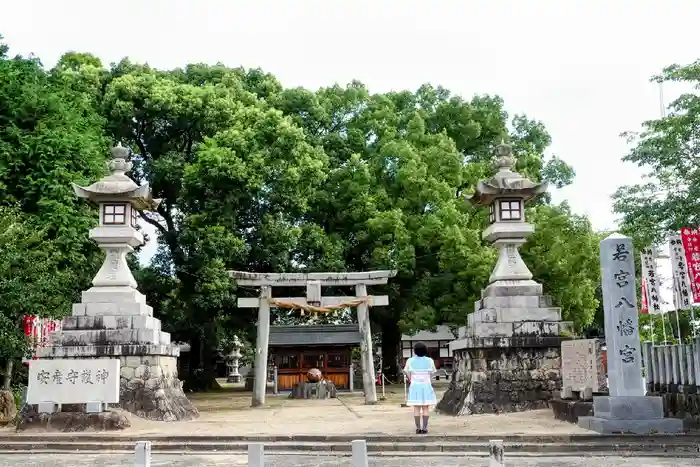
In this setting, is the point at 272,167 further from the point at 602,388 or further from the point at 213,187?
the point at 602,388

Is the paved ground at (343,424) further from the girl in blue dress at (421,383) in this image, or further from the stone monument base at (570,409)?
the girl in blue dress at (421,383)

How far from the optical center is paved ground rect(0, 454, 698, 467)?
921 cm

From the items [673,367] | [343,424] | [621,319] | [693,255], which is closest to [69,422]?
[343,424]

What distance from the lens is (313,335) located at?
31188 millimetres

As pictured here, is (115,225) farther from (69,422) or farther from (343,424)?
(343,424)

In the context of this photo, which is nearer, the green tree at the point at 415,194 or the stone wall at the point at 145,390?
the stone wall at the point at 145,390

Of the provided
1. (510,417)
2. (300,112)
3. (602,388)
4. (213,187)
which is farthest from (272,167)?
(602,388)

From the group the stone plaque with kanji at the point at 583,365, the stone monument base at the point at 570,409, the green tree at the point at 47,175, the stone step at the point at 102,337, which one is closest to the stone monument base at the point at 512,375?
the stone monument base at the point at 570,409

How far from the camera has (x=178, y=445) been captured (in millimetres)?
11492

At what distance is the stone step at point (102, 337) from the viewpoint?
15.0 meters

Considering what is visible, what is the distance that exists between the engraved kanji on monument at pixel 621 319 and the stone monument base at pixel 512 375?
3.54 meters

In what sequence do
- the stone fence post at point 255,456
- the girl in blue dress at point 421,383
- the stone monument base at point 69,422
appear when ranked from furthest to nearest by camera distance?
1. the stone monument base at point 69,422
2. the girl in blue dress at point 421,383
3. the stone fence post at point 255,456

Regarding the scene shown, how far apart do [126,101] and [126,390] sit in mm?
12717

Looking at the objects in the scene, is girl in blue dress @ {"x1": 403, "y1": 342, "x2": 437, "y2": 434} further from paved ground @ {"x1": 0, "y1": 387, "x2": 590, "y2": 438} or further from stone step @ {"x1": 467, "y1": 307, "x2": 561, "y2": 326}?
stone step @ {"x1": 467, "y1": 307, "x2": 561, "y2": 326}
